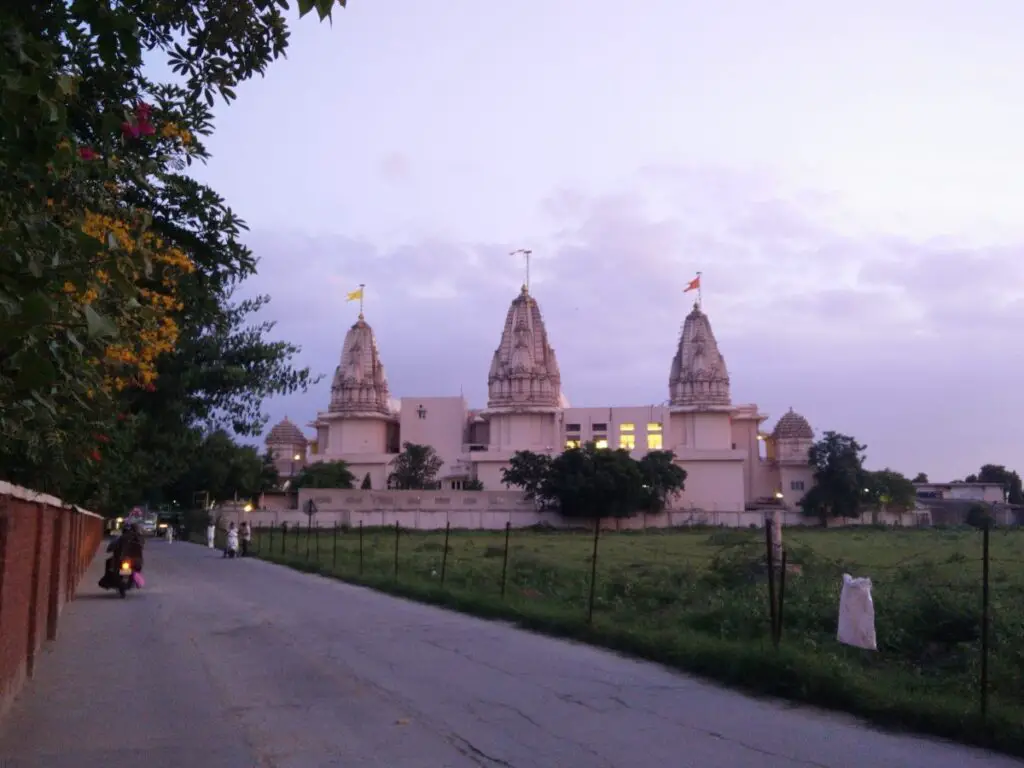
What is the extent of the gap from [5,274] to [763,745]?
5.82 m

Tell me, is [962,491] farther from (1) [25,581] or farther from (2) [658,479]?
(1) [25,581]

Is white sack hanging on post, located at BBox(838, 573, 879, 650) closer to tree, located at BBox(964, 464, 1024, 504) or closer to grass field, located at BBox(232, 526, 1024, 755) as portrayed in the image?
grass field, located at BBox(232, 526, 1024, 755)

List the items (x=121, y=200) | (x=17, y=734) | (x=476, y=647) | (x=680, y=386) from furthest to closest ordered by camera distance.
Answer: (x=680, y=386) < (x=476, y=647) < (x=121, y=200) < (x=17, y=734)

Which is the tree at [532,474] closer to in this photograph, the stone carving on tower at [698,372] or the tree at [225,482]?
the tree at [225,482]

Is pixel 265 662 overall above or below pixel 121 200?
below

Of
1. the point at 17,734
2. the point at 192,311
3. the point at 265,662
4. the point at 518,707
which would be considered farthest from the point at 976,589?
the point at 17,734

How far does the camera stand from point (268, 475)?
77312mm

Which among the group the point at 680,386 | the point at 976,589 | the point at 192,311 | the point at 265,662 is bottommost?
the point at 265,662

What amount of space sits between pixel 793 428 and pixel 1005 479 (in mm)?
56076

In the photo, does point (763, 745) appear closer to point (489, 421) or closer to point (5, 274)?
point (5, 274)

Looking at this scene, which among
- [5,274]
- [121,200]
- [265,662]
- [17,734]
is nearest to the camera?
[5,274]

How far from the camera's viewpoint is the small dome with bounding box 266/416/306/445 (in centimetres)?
11775

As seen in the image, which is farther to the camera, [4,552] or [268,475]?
[268,475]

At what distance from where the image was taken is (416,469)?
9525 centimetres
